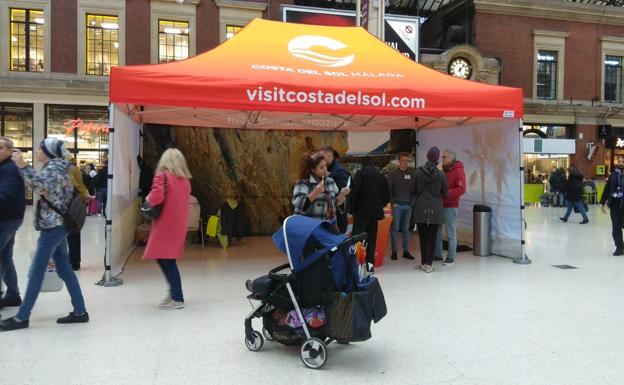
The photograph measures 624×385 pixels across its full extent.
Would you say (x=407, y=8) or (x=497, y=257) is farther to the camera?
(x=407, y=8)

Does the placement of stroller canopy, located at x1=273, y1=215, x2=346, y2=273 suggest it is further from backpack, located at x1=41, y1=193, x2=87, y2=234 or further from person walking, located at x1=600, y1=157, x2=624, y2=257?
person walking, located at x1=600, y1=157, x2=624, y2=257

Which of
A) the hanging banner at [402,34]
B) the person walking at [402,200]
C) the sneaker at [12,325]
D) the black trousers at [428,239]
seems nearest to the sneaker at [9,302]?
the sneaker at [12,325]

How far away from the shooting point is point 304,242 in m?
3.77

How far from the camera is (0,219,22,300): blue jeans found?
4902 mm

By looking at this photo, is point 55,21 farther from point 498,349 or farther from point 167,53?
point 498,349

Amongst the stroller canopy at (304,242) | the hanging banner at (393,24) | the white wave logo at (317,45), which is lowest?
the stroller canopy at (304,242)

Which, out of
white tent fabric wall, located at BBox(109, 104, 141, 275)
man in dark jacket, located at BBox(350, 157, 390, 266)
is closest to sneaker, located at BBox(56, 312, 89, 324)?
white tent fabric wall, located at BBox(109, 104, 141, 275)

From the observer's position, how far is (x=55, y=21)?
19.2m

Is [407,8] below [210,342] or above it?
above

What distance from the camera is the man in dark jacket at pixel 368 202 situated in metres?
7.08

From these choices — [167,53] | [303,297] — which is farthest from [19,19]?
[303,297]

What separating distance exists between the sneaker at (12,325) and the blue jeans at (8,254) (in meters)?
0.74

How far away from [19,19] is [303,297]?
19.9 metres

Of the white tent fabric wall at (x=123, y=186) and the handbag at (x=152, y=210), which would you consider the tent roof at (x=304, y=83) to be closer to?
the white tent fabric wall at (x=123, y=186)
